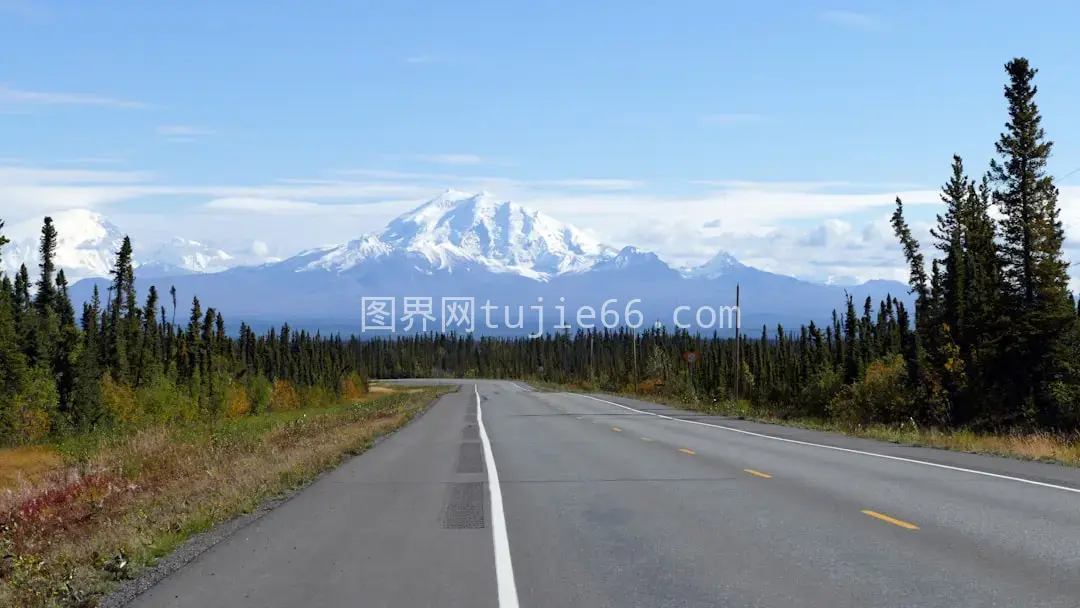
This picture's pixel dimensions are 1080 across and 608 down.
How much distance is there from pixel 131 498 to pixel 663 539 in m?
10.4

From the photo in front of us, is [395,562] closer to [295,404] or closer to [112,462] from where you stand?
[112,462]

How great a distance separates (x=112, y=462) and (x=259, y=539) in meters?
13.8

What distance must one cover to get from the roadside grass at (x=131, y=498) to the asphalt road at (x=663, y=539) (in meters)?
0.64

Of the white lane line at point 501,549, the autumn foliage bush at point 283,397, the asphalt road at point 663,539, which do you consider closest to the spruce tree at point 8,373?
the autumn foliage bush at point 283,397

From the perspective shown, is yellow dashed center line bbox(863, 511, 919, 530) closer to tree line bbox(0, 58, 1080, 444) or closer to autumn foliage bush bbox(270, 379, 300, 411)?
tree line bbox(0, 58, 1080, 444)

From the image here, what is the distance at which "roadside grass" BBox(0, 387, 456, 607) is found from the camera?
8.79m

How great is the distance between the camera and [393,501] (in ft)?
45.4

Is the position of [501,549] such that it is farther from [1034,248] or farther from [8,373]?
[8,373]

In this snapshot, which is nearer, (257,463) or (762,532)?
(762,532)

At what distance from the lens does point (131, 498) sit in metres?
16.6

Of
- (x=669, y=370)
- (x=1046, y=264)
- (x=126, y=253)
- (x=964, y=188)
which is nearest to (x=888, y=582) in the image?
(x=1046, y=264)

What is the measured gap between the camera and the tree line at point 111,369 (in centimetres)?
7719

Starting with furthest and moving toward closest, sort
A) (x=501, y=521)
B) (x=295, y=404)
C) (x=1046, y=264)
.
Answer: (x=295, y=404) < (x=1046, y=264) < (x=501, y=521)

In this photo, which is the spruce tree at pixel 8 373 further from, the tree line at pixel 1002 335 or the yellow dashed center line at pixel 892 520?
the yellow dashed center line at pixel 892 520
